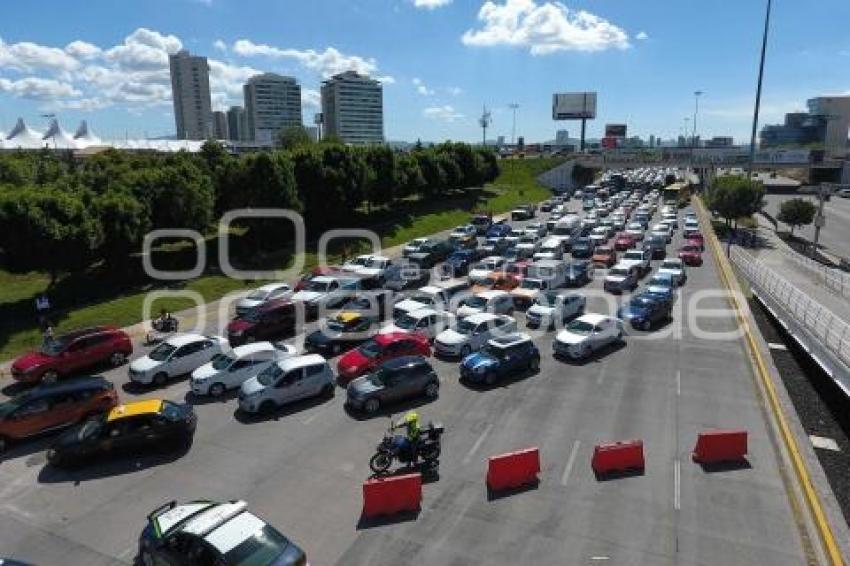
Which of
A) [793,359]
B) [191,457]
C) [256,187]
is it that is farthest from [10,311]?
[793,359]

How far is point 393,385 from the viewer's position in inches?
755

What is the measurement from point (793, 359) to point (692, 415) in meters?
11.7

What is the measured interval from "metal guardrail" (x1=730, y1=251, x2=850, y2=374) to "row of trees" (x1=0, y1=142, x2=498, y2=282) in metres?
29.9

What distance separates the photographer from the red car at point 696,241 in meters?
46.7

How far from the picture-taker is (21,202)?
28.7 meters

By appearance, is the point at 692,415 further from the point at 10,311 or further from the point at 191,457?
the point at 10,311

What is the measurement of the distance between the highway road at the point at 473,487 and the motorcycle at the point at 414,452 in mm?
502

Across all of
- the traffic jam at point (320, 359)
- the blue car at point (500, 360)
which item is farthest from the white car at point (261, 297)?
the blue car at point (500, 360)

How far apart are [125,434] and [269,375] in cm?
459

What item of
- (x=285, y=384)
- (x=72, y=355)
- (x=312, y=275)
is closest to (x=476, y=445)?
(x=285, y=384)

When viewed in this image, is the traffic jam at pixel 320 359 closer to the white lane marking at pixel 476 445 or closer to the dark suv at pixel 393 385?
the dark suv at pixel 393 385

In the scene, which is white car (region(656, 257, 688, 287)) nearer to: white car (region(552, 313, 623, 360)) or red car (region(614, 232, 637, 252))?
red car (region(614, 232, 637, 252))

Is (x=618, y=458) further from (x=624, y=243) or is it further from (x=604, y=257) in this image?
(x=624, y=243)

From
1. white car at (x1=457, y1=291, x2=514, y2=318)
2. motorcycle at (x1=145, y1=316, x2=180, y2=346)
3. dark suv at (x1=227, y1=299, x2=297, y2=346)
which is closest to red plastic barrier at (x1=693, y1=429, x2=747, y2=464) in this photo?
white car at (x1=457, y1=291, x2=514, y2=318)
